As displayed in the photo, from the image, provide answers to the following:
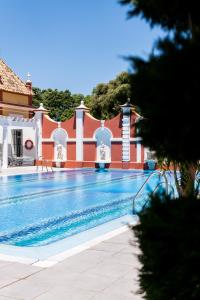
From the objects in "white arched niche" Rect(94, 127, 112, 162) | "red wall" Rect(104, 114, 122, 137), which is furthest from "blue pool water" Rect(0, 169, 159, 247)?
"red wall" Rect(104, 114, 122, 137)

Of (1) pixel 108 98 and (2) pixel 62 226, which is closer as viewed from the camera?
(2) pixel 62 226

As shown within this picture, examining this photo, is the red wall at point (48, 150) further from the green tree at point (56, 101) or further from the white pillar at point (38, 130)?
the green tree at point (56, 101)

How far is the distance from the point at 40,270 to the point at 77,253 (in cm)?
96

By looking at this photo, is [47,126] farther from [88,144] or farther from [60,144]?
[88,144]

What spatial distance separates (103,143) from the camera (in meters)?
27.3

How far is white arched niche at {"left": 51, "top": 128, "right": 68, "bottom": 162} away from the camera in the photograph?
2878 centimetres

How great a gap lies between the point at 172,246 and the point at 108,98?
36551 millimetres

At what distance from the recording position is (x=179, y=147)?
2277mm

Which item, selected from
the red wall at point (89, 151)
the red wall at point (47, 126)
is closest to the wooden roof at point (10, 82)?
the red wall at point (47, 126)

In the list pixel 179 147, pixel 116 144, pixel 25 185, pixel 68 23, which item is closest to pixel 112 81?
pixel 116 144

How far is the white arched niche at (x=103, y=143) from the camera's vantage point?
27.1 m

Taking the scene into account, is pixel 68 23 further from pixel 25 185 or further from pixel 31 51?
pixel 31 51

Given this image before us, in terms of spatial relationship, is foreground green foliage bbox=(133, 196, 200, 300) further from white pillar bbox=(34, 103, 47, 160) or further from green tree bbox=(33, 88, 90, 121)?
green tree bbox=(33, 88, 90, 121)

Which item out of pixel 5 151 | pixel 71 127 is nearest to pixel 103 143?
pixel 71 127
